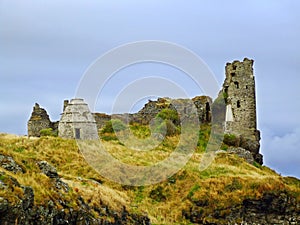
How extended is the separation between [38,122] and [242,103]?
22265 millimetres

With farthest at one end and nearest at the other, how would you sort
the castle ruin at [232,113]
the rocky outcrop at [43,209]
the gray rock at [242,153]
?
the castle ruin at [232,113] < the gray rock at [242,153] < the rocky outcrop at [43,209]

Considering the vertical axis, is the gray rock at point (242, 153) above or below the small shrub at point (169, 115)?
below

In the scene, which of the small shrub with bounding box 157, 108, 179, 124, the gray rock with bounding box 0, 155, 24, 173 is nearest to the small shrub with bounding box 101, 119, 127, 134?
the small shrub with bounding box 157, 108, 179, 124

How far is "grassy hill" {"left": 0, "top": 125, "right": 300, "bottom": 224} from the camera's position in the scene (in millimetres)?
25188

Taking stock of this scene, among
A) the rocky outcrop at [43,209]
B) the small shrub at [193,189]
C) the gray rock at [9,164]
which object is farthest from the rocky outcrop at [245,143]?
the gray rock at [9,164]

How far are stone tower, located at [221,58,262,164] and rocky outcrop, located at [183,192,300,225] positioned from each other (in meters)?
20.1

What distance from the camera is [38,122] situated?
193 feet

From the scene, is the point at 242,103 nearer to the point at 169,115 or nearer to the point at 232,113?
the point at 232,113

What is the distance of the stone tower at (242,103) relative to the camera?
56.4m

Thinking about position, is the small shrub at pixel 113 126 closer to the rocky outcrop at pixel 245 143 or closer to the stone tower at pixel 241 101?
the rocky outcrop at pixel 245 143

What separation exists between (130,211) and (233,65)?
3595 cm

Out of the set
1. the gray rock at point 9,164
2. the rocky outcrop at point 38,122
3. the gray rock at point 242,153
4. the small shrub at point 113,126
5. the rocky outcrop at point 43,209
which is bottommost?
the rocky outcrop at point 43,209

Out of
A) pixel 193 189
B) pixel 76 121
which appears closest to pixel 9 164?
pixel 193 189

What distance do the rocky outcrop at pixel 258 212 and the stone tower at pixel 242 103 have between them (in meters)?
20.1
